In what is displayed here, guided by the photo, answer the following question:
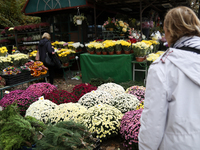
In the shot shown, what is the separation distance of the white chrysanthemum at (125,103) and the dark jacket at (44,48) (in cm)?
366

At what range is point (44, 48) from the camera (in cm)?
622

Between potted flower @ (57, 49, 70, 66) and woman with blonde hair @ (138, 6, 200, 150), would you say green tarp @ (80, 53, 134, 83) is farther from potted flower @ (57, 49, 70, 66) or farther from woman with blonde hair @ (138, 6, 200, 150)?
woman with blonde hair @ (138, 6, 200, 150)

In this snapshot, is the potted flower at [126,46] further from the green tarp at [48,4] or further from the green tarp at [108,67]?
the green tarp at [48,4]

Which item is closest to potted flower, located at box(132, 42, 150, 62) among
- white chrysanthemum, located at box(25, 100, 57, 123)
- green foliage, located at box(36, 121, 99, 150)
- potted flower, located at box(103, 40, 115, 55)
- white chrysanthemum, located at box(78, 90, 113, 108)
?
potted flower, located at box(103, 40, 115, 55)

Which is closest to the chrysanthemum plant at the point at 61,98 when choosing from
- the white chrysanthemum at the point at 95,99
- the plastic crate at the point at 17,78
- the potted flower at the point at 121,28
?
the white chrysanthemum at the point at 95,99

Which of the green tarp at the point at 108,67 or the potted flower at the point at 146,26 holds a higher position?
the potted flower at the point at 146,26

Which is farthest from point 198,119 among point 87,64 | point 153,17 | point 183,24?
point 153,17

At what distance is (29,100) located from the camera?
3.72 metres

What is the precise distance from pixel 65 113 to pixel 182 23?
2.26m

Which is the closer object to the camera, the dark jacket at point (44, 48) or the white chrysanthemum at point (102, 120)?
A: the white chrysanthemum at point (102, 120)

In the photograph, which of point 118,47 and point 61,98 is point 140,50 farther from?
point 61,98

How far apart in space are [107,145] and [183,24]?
226 centimetres

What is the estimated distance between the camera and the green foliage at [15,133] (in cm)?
210

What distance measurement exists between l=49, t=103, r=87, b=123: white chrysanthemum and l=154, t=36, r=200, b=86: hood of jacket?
2.04 m
